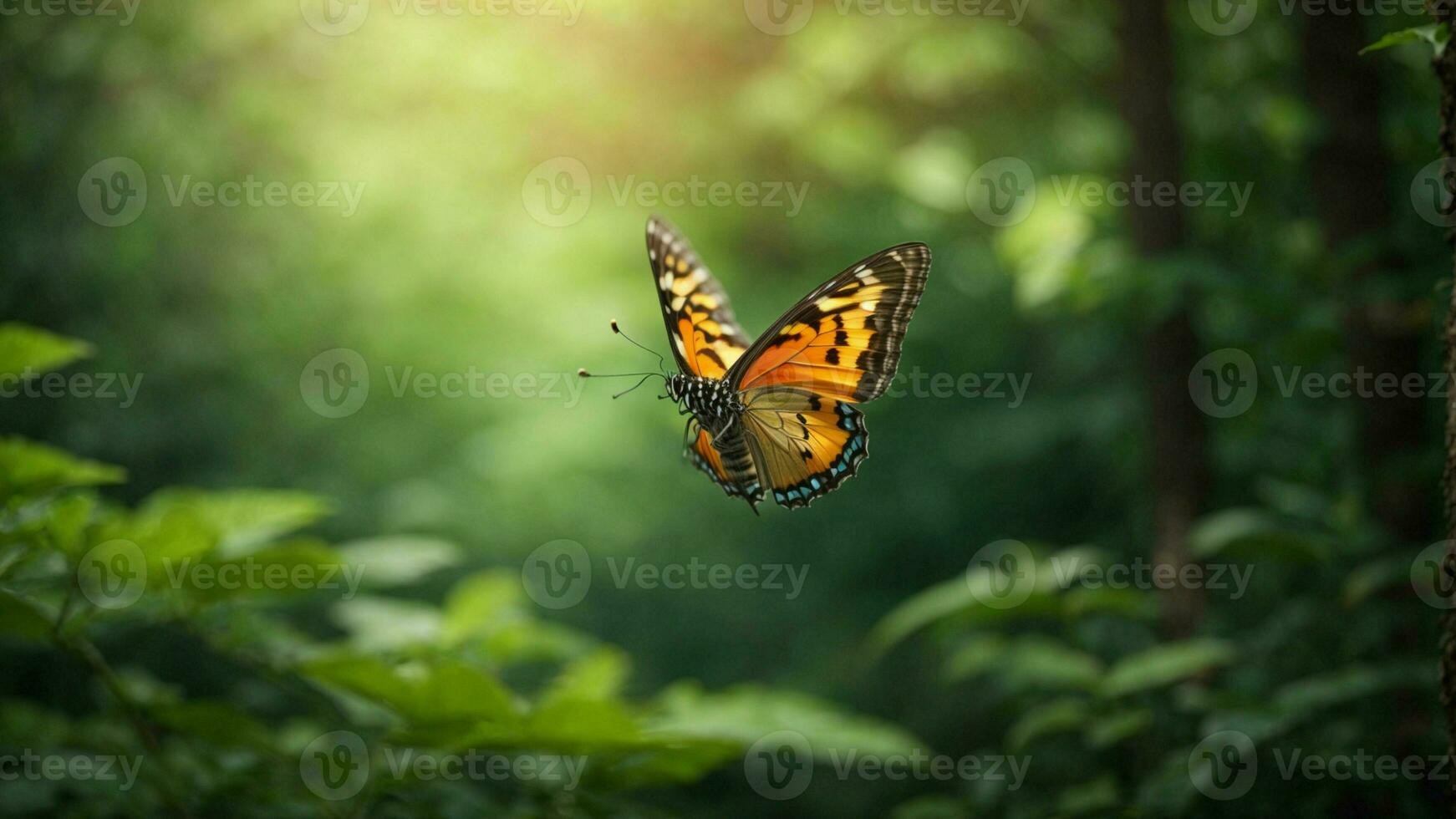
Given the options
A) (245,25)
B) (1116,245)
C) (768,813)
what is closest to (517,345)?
(245,25)

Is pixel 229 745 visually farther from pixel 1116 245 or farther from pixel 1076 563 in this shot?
pixel 1116 245

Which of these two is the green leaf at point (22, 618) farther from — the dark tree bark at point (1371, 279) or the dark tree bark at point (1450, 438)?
the dark tree bark at point (1371, 279)

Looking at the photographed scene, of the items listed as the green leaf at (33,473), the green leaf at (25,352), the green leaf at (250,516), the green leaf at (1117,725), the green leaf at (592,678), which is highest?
the green leaf at (25,352)

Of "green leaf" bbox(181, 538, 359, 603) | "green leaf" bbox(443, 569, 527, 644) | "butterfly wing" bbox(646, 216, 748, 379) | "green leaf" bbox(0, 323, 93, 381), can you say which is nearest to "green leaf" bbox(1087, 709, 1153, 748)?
"butterfly wing" bbox(646, 216, 748, 379)

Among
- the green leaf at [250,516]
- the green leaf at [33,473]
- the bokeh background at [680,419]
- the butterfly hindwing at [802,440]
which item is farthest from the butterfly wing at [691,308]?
the green leaf at [33,473]

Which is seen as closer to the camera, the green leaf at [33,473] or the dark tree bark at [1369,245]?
the green leaf at [33,473]

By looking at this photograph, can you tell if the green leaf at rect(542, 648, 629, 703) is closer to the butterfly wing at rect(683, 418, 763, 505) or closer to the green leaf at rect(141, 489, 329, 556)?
the butterfly wing at rect(683, 418, 763, 505)

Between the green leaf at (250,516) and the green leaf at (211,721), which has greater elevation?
the green leaf at (250,516)
